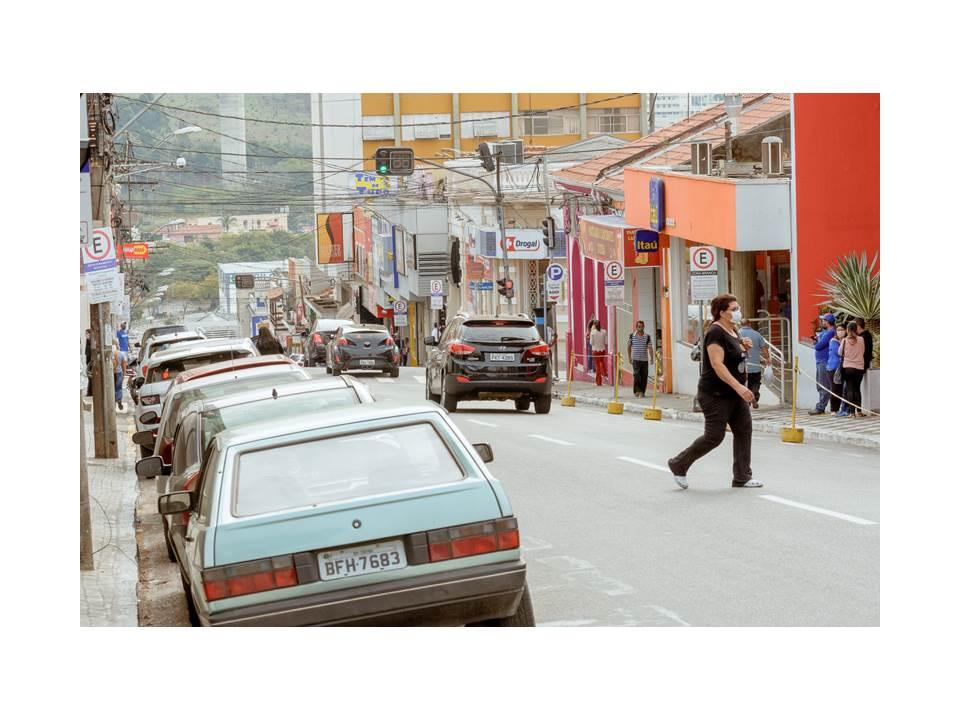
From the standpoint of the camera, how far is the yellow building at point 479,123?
93.1 m

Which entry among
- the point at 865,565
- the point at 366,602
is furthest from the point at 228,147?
the point at 366,602

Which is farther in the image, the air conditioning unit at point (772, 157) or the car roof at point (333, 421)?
the air conditioning unit at point (772, 157)

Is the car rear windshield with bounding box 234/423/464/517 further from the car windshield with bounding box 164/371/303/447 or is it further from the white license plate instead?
the car windshield with bounding box 164/371/303/447

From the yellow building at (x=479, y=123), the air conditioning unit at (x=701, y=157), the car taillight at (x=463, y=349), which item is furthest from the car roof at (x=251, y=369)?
the yellow building at (x=479, y=123)

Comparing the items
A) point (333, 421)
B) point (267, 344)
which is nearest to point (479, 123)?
point (267, 344)

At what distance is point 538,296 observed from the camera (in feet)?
171

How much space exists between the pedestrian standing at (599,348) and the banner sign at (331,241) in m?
54.8

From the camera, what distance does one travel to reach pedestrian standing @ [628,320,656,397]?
1158 inches

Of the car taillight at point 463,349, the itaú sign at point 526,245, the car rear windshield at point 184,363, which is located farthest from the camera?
the itaú sign at point 526,245

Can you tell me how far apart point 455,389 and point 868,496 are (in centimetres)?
1202

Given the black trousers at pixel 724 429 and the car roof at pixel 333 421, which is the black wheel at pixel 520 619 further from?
the black trousers at pixel 724 429

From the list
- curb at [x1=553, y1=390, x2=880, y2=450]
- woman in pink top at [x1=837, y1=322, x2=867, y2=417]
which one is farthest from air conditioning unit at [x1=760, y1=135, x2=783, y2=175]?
woman in pink top at [x1=837, y1=322, x2=867, y2=417]

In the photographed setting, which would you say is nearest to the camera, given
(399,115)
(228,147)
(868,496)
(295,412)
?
(295,412)
